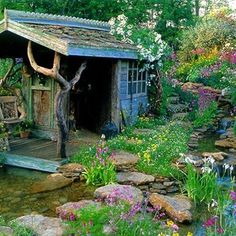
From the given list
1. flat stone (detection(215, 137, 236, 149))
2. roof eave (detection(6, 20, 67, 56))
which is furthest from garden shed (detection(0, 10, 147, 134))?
flat stone (detection(215, 137, 236, 149))

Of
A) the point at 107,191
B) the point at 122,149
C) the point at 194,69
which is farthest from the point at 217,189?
the point at 194,69

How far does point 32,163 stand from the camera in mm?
8750

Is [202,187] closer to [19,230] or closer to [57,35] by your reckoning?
[19,230]

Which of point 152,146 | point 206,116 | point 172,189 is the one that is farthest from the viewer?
point 206,116

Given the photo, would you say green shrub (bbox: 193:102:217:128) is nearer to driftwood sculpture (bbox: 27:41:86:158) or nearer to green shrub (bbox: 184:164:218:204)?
driftwood sculpture (bbox: 27:41:86:158)

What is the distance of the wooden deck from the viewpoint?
863 centimetres

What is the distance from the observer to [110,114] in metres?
11.3

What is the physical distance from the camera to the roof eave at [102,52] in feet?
27.1

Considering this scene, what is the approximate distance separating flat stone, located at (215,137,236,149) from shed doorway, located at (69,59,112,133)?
10.0 feet

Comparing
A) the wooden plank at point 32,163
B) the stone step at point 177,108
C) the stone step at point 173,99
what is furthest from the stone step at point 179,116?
the wooden plank at point 32,163

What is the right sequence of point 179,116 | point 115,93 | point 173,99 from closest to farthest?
1. point 115,93
2. point 179,116
3. point 173,99

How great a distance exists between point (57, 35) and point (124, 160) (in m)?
2.91

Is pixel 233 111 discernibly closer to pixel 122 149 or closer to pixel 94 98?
pixel 94 98

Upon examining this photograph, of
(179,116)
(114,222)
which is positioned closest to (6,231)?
(114,222)
